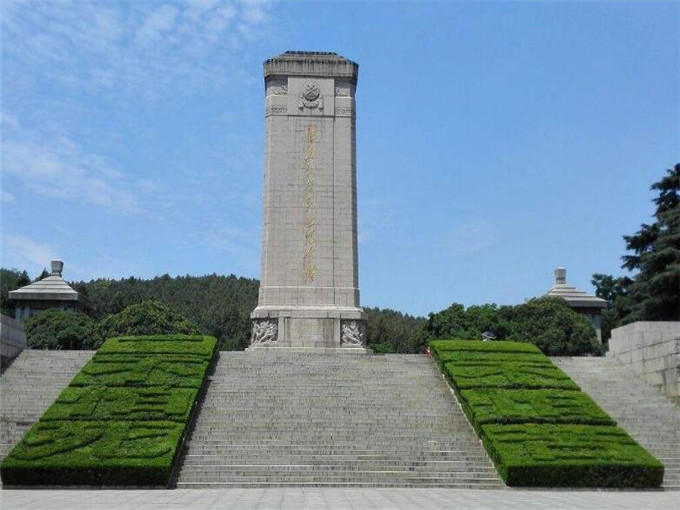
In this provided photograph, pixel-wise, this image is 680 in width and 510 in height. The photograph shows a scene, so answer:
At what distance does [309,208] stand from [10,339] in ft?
33.8

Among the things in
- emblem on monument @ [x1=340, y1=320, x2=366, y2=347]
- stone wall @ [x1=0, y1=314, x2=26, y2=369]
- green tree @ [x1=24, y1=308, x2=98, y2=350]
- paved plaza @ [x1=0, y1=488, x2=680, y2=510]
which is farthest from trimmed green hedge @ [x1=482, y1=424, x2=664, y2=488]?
green tree @ [x1=24, y1=308, x2=98, y2=350]

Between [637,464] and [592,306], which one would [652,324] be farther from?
[592,306]

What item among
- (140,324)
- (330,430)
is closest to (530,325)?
(140,324)

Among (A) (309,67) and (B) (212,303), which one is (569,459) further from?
(B) (212,303)

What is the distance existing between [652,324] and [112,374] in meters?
15.3

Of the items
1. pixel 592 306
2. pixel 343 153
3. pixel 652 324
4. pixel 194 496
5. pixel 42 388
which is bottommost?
pixel 194 496

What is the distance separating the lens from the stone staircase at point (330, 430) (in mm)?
15672

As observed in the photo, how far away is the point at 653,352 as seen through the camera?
2208cm

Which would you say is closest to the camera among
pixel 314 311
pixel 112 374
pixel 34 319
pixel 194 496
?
pixel 194 496

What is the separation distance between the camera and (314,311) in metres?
26.4

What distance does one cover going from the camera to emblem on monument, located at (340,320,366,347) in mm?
26281

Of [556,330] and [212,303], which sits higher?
[212,303]

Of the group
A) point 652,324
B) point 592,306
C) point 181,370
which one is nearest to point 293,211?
point 181,370

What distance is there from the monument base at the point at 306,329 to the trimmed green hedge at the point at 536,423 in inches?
136
